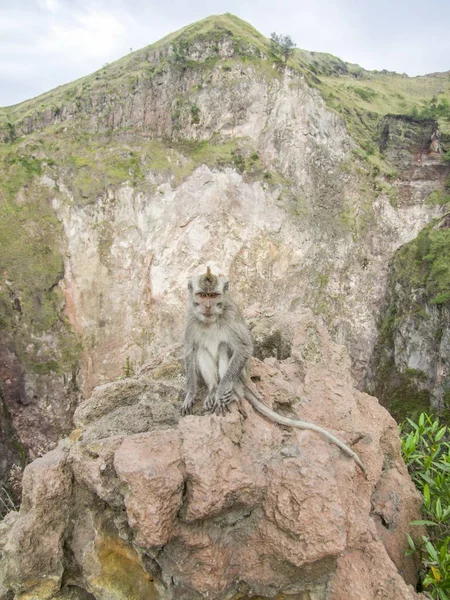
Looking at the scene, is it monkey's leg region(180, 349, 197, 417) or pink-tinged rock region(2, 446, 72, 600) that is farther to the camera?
monkey's leg region(180, 349, 197, 417)

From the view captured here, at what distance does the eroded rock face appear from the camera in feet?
11.9

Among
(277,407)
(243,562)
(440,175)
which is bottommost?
(243,562)

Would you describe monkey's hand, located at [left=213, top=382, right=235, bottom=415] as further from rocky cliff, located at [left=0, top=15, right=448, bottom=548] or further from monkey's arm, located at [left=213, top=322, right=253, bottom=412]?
rocky cliff, located at [left=0, top=15, right=448, bottom=548]

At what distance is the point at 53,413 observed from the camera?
22.6 metres

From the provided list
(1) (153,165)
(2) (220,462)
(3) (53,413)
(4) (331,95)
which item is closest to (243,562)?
(2) (220,462)

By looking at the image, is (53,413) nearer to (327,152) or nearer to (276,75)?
(327,152)

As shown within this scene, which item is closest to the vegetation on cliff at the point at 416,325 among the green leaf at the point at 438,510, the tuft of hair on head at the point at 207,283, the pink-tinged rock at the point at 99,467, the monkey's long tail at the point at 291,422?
the green leaf at the point at 438,510

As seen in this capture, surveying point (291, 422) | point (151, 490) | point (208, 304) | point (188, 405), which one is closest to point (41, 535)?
point (151, 490)

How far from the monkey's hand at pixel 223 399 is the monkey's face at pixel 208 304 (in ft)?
2.74

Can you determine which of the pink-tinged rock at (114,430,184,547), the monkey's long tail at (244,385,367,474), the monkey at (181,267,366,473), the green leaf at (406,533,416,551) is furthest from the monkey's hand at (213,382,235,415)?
the green leaf at (406,533,416,551)

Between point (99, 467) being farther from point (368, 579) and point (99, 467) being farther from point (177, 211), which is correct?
point (177, 211)

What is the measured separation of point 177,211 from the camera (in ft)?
83.6

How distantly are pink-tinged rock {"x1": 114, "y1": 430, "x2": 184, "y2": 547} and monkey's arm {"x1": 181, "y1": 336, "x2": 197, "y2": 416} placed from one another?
1.29 metres

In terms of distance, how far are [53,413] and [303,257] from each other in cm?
1724
